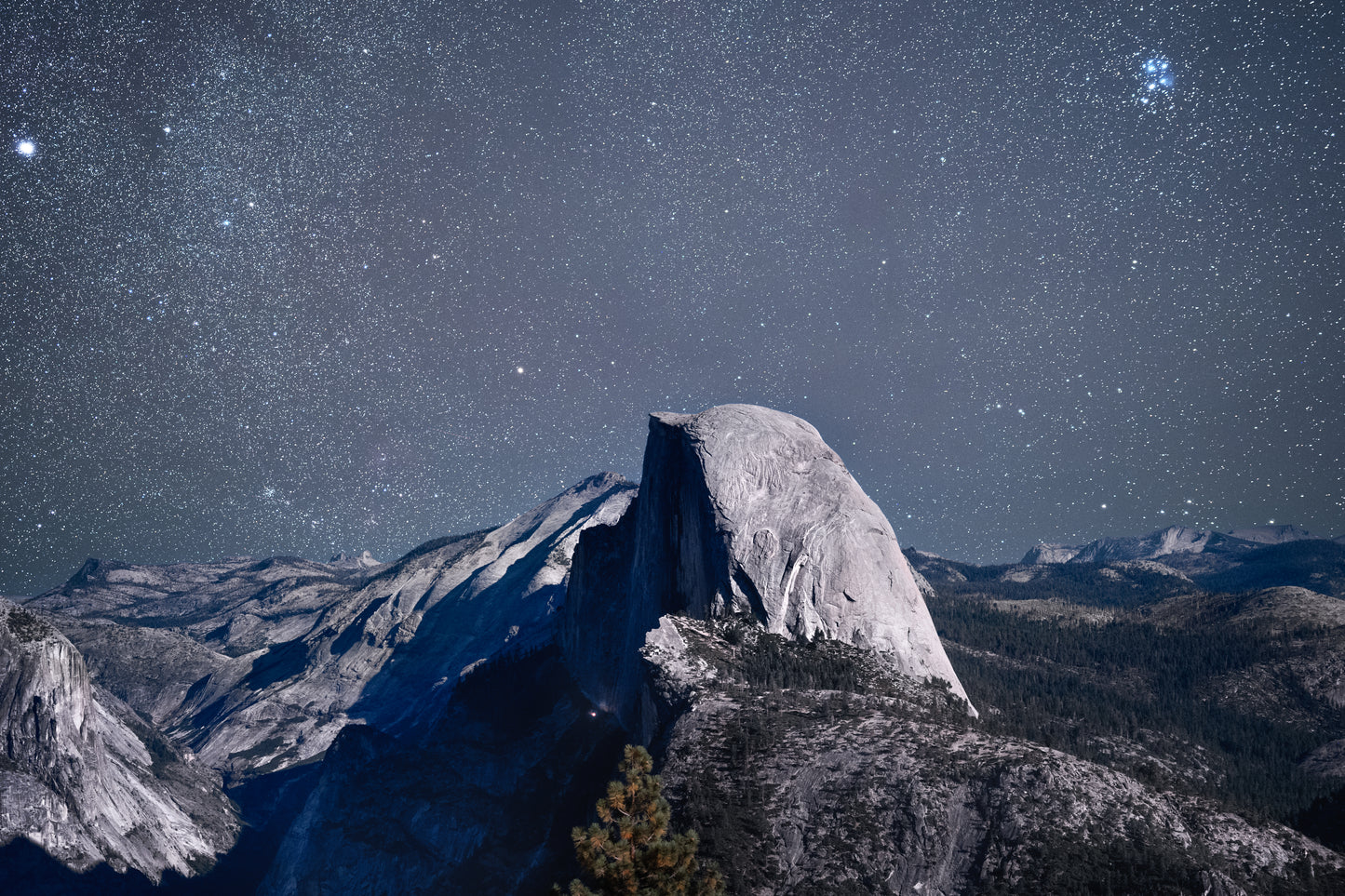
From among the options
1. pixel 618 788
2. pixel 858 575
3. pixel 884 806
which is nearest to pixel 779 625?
pixel 858 575

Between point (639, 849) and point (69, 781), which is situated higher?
point (639, 849)

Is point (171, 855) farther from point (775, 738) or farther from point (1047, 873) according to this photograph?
point (1047, 873)

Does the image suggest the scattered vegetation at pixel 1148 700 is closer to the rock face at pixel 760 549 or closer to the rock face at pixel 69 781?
the rock face at pixel 760 549

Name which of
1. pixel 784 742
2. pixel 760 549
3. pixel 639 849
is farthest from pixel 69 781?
pixel 639 849

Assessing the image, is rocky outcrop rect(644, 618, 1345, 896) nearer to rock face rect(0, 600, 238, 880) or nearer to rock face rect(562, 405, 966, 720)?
rock face rect(562, 405, 966, 720)

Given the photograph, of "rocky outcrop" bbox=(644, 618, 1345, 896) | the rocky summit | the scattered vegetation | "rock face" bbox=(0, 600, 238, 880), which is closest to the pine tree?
the rocky summit

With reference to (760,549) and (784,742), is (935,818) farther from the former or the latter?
(760,549)
